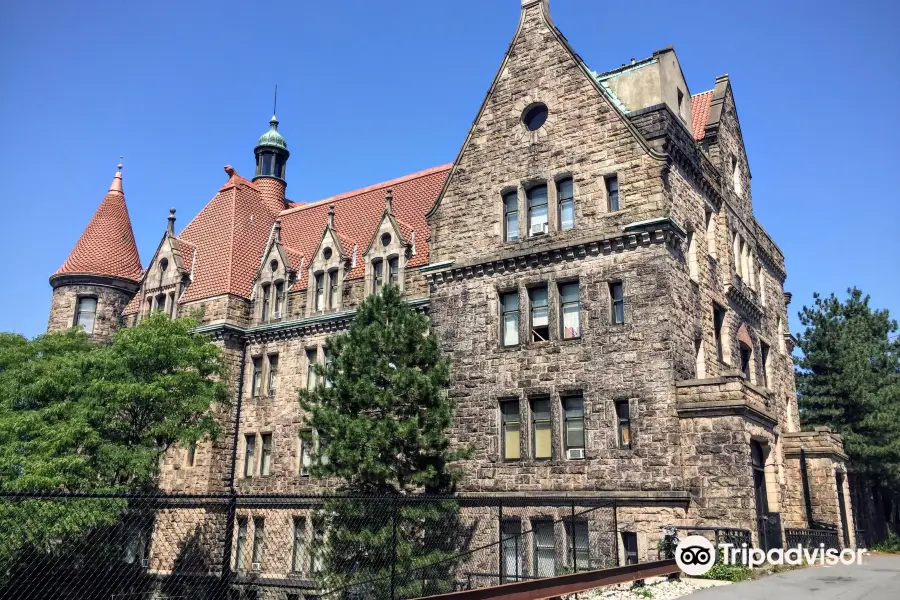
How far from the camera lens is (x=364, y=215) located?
3450cm

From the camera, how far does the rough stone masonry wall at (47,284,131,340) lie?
35719 mm

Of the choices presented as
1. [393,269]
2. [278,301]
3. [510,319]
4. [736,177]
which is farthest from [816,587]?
[278,301]

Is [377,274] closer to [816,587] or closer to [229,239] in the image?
[229,239]

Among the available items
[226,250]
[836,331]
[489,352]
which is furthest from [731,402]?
[836,331]

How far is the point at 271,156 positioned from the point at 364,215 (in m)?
11.7

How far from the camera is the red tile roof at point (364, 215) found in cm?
3080

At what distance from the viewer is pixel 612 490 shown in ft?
65.9

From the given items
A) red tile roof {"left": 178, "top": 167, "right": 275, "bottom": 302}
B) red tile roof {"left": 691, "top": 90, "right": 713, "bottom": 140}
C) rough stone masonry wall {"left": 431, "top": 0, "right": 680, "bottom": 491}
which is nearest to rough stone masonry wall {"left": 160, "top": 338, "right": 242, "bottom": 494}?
red tile roof {"left": 178, "top": 167, "right": 275, "bottom": 302}

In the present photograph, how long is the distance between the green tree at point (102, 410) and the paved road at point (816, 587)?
1665cm

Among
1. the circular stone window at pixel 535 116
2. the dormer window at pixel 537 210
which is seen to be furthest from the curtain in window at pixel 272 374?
the circular stone window at pixel 535 116

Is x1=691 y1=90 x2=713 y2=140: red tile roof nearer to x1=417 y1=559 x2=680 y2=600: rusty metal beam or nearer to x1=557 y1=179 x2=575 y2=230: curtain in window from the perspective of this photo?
x1=557 y1=179 x2=575 y2=230: curtain in window

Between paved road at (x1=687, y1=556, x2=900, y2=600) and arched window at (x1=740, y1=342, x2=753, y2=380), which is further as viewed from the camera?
arched window at (x1=740, y1=342, x2=753, y2=380)

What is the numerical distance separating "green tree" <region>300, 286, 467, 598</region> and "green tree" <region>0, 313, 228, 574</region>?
641 centimetres

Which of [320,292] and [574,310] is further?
[320,292]
